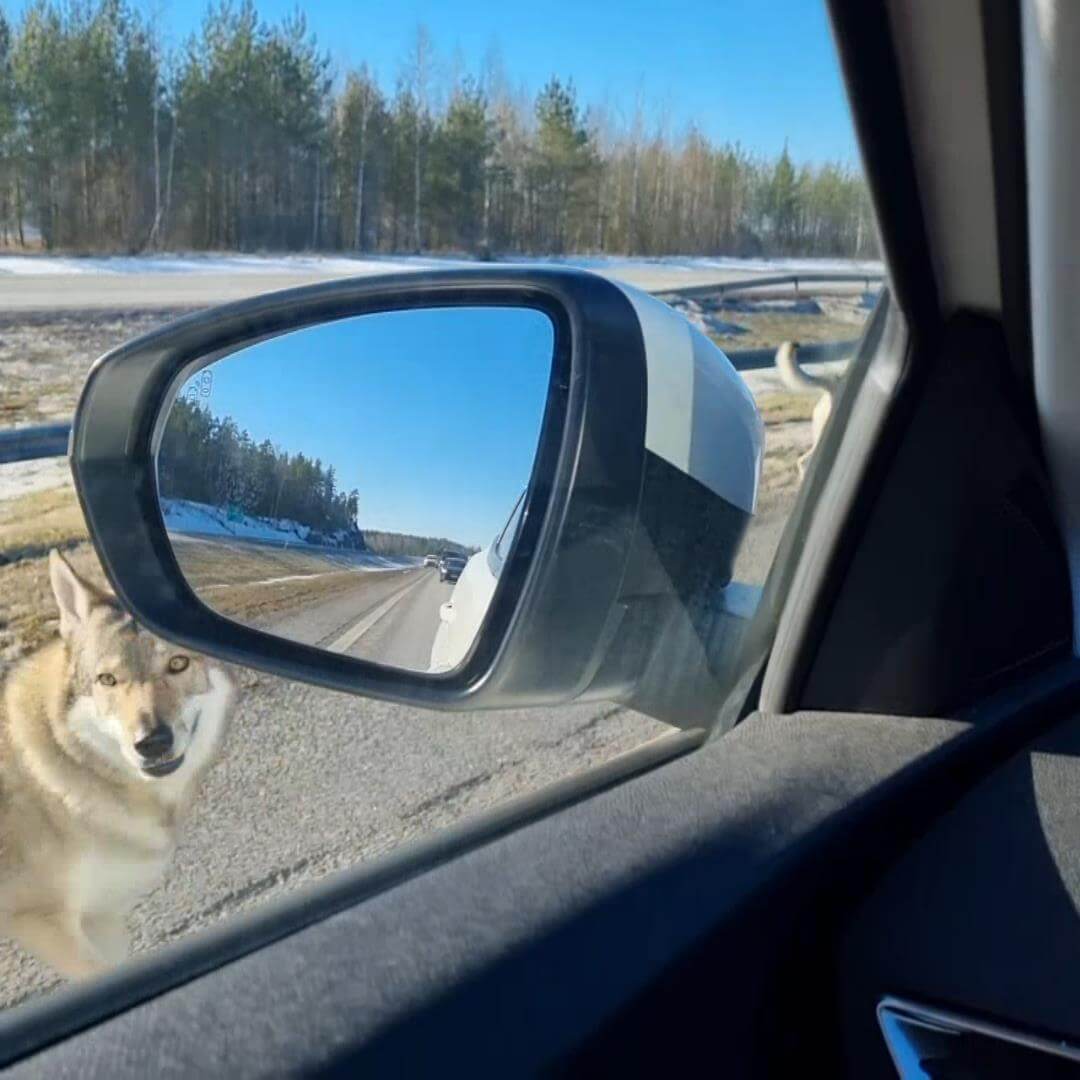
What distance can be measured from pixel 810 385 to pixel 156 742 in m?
1.52

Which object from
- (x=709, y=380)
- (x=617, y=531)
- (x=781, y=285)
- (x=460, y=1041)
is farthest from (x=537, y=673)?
(x=781, y=285)

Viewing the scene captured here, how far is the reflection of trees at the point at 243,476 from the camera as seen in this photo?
2.44 metres

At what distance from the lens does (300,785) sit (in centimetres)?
245

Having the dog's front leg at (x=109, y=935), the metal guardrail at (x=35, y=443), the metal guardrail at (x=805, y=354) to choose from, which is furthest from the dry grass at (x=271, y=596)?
the metal guardrail at (x=805, y=354)

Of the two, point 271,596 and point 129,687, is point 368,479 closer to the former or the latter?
point 271,596

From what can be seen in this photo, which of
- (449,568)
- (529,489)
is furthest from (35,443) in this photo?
(529,489)

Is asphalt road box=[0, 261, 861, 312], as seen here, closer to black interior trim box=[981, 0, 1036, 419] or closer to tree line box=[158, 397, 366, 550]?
tree line box=[158, 397, 366, 550]

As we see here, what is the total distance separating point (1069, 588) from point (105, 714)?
1.99 m

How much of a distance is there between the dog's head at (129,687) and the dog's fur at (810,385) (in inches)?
51.6

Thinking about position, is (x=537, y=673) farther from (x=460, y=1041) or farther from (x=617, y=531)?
(x=460, y=1041)

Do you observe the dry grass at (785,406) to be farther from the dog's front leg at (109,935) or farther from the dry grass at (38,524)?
the dog's front leg at (109,935)

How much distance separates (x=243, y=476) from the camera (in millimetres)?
2477

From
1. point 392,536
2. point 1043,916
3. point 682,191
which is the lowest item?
point 1043,916

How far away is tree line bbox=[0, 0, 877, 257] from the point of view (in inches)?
98.2
